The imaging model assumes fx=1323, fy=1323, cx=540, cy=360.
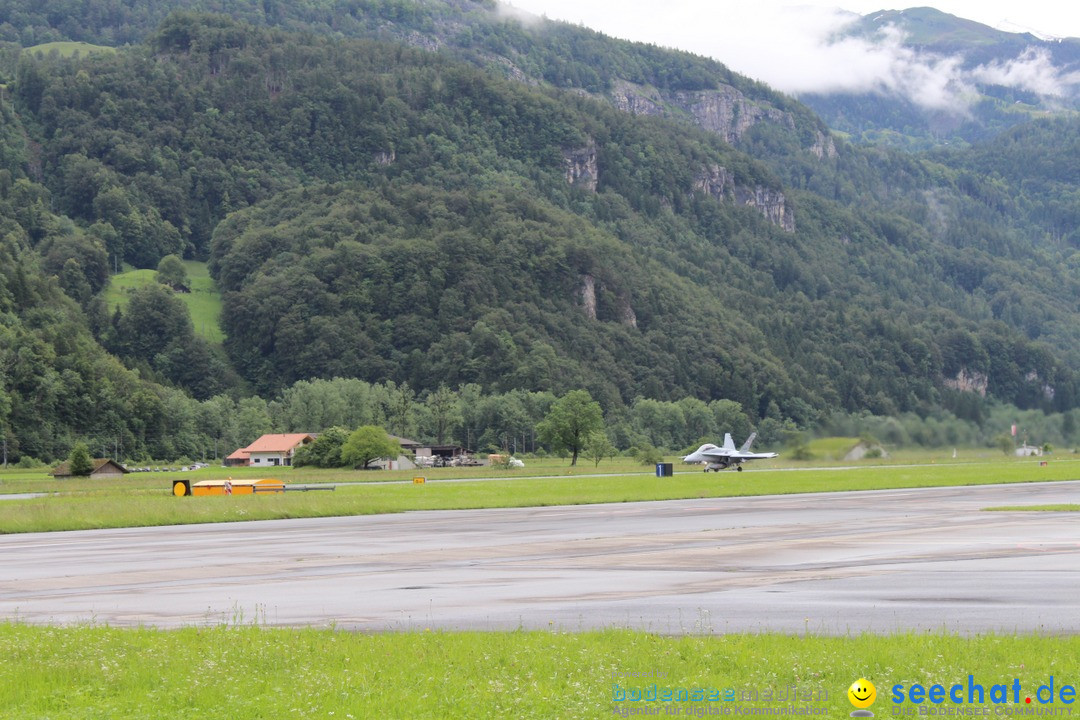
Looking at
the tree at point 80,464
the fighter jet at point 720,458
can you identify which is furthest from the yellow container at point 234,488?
the fighter jet at point 720,458

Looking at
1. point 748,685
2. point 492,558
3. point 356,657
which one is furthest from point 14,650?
point 492,558

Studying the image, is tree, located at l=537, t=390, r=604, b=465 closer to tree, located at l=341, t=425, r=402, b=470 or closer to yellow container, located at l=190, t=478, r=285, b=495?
tree, located at l=341, t=425, r=402, b=470

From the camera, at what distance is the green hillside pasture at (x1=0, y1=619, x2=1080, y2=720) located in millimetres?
14984

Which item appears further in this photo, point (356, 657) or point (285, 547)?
point (285, 547)

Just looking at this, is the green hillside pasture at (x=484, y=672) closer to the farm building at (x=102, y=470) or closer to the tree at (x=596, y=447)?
the farm building at (x=102, y=470)

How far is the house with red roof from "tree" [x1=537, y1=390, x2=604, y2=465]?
27.1 m

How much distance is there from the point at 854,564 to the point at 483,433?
14574 centimetres

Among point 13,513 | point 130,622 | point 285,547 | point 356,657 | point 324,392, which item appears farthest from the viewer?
point 324,392

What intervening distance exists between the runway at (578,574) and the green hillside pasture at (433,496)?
155 inches

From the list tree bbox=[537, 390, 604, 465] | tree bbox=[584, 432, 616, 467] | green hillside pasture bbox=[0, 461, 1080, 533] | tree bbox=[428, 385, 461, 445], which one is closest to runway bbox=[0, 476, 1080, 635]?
green hillside pasture bbox=[0, 461, 1080, 533]

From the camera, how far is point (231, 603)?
23.5m

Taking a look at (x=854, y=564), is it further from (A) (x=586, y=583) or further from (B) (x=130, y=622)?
(B) (x=130, y=622)

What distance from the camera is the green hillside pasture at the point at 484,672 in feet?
49.2

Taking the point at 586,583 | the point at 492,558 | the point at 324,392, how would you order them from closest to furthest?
the point at 586,583 → the point at 492,558 → the point at 324,392
